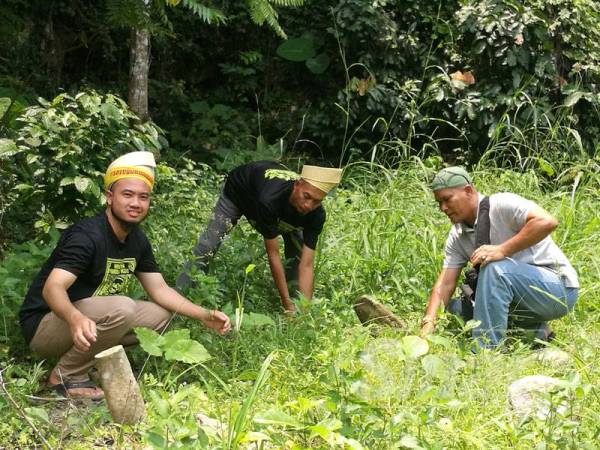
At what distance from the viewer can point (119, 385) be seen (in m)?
3.04

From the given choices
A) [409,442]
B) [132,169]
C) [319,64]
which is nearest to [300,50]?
[319,64]

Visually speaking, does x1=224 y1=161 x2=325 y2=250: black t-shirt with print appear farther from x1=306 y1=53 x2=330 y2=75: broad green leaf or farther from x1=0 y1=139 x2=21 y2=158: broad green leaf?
x1=306 y1=53 x2=330 y2=75: broad green leaf

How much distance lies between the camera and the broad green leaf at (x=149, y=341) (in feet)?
10.4

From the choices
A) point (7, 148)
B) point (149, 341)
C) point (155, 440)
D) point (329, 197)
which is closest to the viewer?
point (155, 440)

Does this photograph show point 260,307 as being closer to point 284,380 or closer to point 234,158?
point 284,380

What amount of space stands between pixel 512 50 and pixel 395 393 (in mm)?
5734

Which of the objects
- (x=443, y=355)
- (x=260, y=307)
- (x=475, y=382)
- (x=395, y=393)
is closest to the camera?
(x=395, y=393)

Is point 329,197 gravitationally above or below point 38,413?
above

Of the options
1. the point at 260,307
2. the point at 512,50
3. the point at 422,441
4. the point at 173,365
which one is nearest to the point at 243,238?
the point at 260,307

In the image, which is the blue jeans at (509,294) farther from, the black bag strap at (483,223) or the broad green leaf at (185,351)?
the broad green leaf at (185,351)

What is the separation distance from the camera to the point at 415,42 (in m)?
8.73

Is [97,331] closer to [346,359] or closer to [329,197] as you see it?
[346,359]

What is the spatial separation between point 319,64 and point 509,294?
18.6ft

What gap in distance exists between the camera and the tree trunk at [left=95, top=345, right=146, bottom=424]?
300cm
